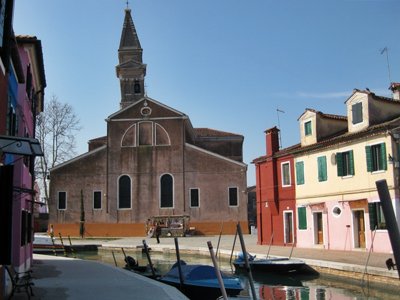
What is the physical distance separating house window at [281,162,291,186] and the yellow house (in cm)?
109

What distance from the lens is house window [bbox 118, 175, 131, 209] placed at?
4856 centimetres

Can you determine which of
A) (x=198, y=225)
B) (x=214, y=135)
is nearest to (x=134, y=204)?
(x=198, y=225)

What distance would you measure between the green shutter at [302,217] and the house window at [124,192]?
73.9ft

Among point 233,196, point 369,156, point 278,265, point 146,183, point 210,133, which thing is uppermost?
point 210,133

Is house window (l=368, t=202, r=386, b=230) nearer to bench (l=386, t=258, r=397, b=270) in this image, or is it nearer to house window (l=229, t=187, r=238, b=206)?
bench (l=386, t=258, r=397, b=270)

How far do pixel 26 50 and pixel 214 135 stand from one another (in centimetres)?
4280

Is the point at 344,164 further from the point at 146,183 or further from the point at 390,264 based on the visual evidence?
the point at 146,183

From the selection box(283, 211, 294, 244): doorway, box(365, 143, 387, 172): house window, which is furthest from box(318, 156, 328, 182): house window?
box(365, 143, 387, 172): house window

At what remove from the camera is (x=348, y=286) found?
57.7 feet

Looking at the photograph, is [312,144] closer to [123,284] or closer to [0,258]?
[123,284]

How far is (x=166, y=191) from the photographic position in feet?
160

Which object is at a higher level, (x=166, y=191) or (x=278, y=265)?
(x=166, y=191)

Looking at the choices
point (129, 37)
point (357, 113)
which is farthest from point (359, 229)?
point (129, 37)

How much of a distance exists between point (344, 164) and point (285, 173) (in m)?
5.69
